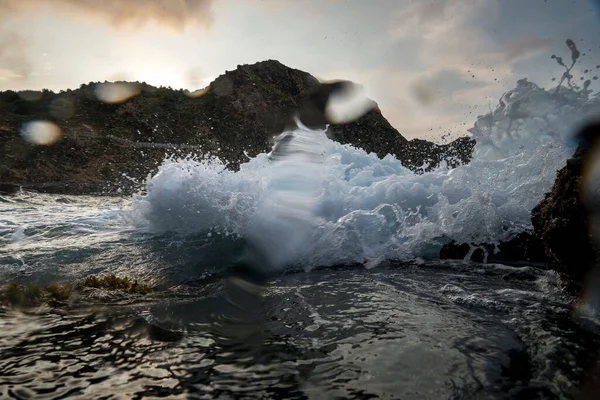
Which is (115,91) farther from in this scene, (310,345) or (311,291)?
(310,345)

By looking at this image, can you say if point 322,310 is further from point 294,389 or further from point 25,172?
point 25,172

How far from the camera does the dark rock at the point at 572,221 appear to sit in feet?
12.0

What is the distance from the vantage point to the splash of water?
21.7 ft

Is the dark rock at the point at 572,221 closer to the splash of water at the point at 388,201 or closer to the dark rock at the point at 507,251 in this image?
the dark rock at the point at 507,251

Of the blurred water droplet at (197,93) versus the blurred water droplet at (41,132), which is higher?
the blurred water droplet at (197,93)

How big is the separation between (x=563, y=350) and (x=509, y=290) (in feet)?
5.54

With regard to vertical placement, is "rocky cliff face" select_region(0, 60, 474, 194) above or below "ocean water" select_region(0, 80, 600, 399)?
above

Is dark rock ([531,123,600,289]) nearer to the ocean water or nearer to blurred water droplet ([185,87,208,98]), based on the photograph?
the ocean water

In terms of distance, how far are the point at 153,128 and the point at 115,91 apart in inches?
357

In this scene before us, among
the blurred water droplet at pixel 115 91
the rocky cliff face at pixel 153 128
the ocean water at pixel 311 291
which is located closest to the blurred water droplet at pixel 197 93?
the rocky cliff face at pixel 153 128

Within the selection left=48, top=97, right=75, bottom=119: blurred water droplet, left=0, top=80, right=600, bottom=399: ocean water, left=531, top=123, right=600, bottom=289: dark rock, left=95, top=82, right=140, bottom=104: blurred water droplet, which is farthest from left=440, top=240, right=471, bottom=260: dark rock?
left=95, top=82, right=140, bottom=104: blurred water droplet

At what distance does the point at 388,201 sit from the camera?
8469 millimetres

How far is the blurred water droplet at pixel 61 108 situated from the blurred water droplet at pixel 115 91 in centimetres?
361

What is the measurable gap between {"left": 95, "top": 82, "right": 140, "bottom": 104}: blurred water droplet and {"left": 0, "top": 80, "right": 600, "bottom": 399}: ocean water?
1549 inches
